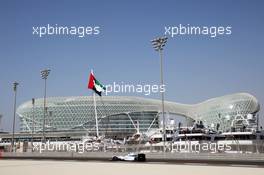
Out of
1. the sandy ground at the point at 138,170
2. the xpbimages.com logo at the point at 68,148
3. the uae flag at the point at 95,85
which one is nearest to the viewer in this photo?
the sandy ground at the point at 138,170

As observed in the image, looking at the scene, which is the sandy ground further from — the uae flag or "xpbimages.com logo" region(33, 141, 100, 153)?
the uae flag

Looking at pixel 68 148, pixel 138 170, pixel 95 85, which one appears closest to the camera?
pixel 138 170

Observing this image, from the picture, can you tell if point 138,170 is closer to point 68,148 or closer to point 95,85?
point 68,148

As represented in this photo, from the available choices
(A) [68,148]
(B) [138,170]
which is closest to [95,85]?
(A) [68,148]

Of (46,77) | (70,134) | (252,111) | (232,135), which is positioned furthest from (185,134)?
(252,111)

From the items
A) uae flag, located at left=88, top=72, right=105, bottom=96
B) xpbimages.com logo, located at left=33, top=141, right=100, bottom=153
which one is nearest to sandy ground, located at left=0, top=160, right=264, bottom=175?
xpbimages.com logo, located at left=33, top=141, right=100, bottom=153

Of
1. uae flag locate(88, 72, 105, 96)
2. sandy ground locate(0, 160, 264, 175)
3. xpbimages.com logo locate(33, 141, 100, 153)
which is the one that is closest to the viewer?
sandy ground locate(0, 160, 264, 175)

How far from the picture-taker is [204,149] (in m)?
49.2

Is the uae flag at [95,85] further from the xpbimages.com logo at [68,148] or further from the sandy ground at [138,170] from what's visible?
the sandy ground at [138,170]

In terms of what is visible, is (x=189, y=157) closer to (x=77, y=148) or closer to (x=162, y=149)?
(x=162, y=149)

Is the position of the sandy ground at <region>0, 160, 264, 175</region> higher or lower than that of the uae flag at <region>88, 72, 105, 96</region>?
lower

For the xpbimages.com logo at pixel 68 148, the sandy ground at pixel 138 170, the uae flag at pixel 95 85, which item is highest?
the uae flag at pixel 95 85

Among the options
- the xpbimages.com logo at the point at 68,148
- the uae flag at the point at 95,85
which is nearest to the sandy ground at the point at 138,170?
the xpbimages.com logo at the point at 68,148

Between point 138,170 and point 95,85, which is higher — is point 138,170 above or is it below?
below
